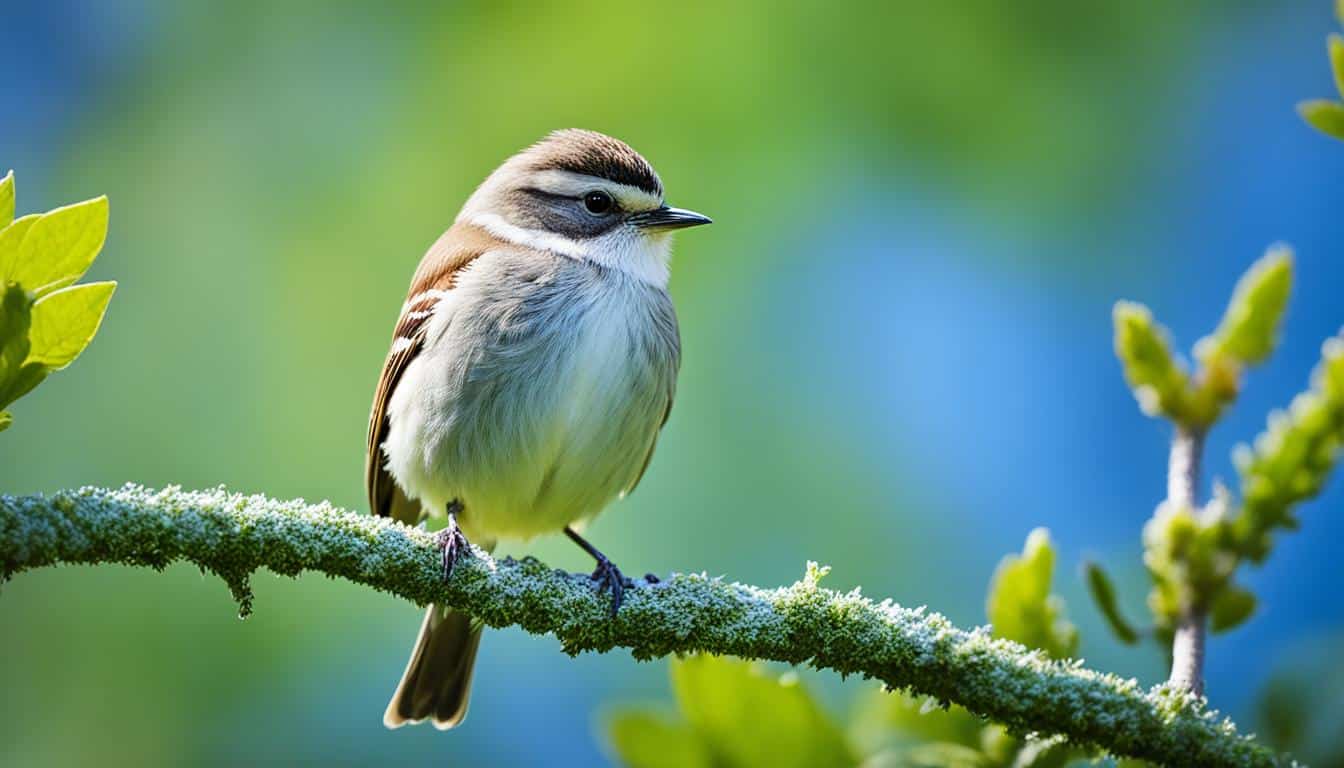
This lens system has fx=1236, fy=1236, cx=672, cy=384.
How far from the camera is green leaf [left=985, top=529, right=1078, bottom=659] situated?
2.47 meters

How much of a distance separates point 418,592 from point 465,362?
198 centimetres

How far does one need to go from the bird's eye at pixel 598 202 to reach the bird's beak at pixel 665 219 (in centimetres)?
11

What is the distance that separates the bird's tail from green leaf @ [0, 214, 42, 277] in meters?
3.24

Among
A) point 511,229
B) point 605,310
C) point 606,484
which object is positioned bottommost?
point 606,484

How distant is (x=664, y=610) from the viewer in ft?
8.62

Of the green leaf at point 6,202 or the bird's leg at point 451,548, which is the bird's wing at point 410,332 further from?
the green leaf at point 6,202

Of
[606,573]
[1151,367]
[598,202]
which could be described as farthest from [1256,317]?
[598,202]

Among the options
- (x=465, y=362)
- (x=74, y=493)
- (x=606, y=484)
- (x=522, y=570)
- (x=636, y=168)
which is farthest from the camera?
(x=636, y=168)

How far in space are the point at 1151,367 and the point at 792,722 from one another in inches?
43.6

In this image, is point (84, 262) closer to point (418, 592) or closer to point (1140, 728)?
point (418, 592)

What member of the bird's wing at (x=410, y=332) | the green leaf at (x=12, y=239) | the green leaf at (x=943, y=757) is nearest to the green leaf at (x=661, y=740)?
the green leaf at (x=943, y=757)

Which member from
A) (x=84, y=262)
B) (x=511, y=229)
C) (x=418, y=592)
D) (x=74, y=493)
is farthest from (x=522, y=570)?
(x=511, y=229)

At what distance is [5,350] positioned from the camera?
6.06 feet

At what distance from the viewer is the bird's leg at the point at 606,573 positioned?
2705mm
